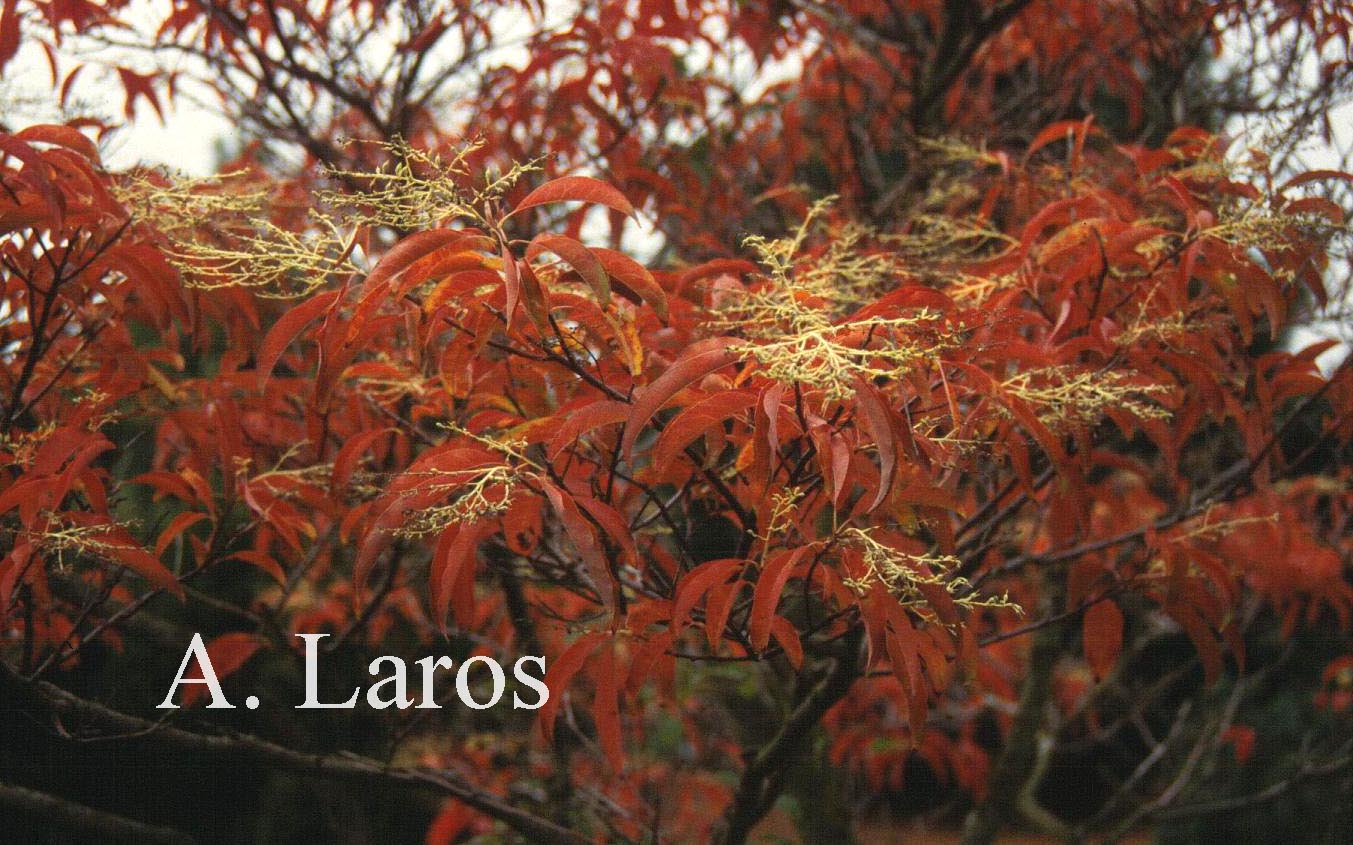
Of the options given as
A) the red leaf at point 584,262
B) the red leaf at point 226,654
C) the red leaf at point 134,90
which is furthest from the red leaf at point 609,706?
the red leaf at point 134,90

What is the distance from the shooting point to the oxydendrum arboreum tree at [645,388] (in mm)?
1253

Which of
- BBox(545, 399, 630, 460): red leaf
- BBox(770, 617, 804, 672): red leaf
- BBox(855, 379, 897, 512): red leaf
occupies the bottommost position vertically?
BBox(770, 617, 804, 672): red leaf

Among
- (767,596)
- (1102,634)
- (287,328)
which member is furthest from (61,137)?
(1102,634)

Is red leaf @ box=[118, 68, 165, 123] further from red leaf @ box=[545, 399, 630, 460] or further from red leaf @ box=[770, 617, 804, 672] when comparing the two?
red leaf @ box=[770, 617, 804, 672]

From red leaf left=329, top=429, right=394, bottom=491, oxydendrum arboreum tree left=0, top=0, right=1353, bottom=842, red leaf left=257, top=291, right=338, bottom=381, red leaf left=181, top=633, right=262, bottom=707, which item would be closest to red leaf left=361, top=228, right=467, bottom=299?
oxydendrum arboreum tree left=0, top=0, right=1353, bottom=842

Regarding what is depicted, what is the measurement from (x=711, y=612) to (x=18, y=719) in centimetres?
144

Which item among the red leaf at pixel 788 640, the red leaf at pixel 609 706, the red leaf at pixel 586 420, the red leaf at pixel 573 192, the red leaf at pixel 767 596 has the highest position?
the red leaf at pixel 573 192

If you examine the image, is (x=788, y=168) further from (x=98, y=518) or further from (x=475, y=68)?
(x=98, y=518)

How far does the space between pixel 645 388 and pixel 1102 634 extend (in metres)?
0.99

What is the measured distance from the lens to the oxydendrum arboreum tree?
1253mm

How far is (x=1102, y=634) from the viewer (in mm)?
1780

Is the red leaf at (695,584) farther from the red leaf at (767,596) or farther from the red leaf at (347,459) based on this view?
the red leaf at (347,459)

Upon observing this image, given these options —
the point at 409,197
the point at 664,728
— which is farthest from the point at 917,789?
the point at 409,197

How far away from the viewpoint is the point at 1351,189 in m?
2.25
